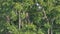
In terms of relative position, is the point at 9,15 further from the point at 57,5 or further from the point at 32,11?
the point at 57,5

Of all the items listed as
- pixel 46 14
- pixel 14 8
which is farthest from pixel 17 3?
pixel 46 14

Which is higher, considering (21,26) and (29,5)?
(29,5)

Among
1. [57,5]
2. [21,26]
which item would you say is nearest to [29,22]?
[21,26]

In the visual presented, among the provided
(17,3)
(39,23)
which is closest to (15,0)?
(17,3)

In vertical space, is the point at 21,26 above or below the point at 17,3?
below

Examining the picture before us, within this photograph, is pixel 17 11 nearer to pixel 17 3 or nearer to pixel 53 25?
pixel 17 3

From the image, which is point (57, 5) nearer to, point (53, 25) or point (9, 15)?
point (53, 25)
